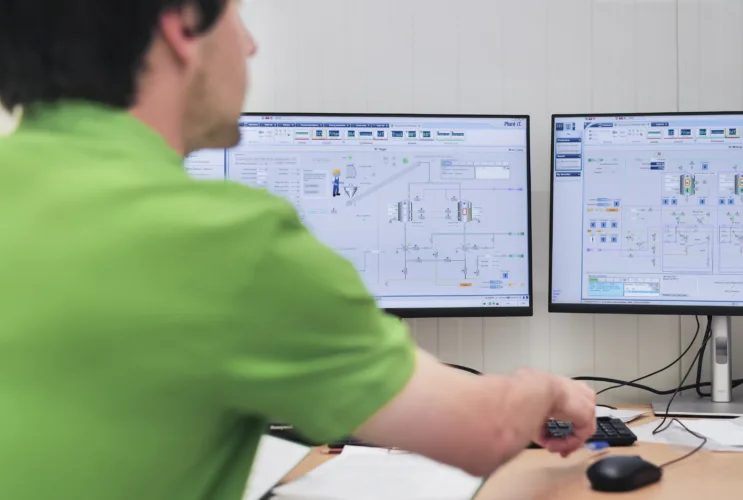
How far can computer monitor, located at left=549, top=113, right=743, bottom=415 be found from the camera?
132 cm

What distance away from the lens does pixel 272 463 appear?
999mm

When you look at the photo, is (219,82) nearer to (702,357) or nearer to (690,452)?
(690,452)

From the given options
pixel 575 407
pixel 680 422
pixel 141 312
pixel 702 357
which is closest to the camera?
pixel 141 312

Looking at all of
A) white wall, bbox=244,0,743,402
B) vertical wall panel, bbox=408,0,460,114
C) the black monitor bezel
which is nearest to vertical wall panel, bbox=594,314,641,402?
white wall, bbox=244,0,743,402

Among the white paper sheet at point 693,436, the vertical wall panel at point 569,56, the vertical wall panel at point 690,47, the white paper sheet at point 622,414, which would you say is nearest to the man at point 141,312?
the white paper sheet at point 693,436

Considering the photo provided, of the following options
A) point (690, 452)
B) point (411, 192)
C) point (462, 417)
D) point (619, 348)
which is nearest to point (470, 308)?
point (411, 192)

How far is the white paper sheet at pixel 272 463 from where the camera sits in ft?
2.93

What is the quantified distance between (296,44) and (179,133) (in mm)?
1036

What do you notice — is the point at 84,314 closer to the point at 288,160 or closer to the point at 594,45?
the point at 288,160

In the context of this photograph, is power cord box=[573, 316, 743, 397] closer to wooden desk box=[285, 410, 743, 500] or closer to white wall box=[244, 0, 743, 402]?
white wall box=[244, 0, 743, 402]

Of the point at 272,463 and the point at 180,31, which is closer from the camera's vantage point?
the point at 180,31

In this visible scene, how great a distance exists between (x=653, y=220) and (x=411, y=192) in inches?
19.6

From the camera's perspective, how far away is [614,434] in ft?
3.63

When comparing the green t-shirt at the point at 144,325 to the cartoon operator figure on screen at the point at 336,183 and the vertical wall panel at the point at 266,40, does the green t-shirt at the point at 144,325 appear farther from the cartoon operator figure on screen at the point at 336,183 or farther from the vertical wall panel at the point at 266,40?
the vertical wall panel at the point at 266,40
